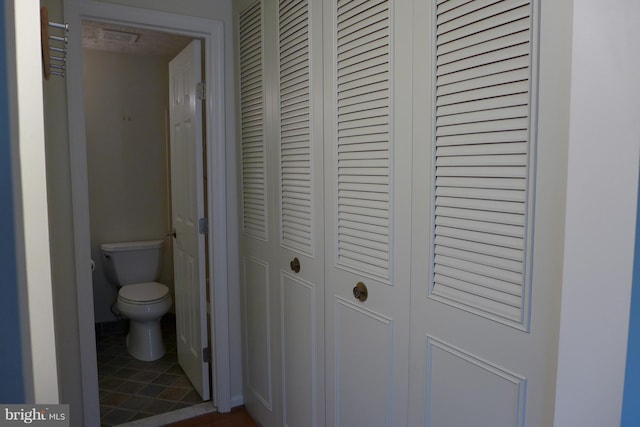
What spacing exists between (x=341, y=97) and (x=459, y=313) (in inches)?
32.0

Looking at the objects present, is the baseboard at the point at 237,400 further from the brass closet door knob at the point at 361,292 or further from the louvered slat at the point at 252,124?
the brass closet door knob at the point at 361,292

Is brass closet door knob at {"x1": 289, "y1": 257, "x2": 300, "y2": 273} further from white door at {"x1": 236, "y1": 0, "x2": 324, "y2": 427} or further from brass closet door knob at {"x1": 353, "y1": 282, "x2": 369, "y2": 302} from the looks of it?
brass closet door knob at {"x1": 353, "y1": 282, "x2": 369, "y2": 302}

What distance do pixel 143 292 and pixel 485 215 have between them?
2774 millimetres

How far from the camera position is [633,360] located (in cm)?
95

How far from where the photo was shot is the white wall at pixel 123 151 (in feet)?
11.6

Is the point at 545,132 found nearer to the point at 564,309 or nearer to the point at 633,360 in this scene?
the point at 564,309

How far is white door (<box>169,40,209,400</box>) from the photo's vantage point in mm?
2516

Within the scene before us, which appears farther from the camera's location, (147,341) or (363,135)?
(147,341)

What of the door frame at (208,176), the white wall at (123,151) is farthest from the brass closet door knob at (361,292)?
the white wall at (123,151)

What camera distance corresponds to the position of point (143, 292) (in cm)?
322

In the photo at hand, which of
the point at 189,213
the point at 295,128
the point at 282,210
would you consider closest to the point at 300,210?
the point at 282,210

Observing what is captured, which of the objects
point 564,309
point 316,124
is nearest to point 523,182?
point 564,309

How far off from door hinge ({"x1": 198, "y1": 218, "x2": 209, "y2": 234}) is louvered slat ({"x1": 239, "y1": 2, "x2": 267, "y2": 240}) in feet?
0.79

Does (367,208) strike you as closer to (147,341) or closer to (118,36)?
(147,341)
